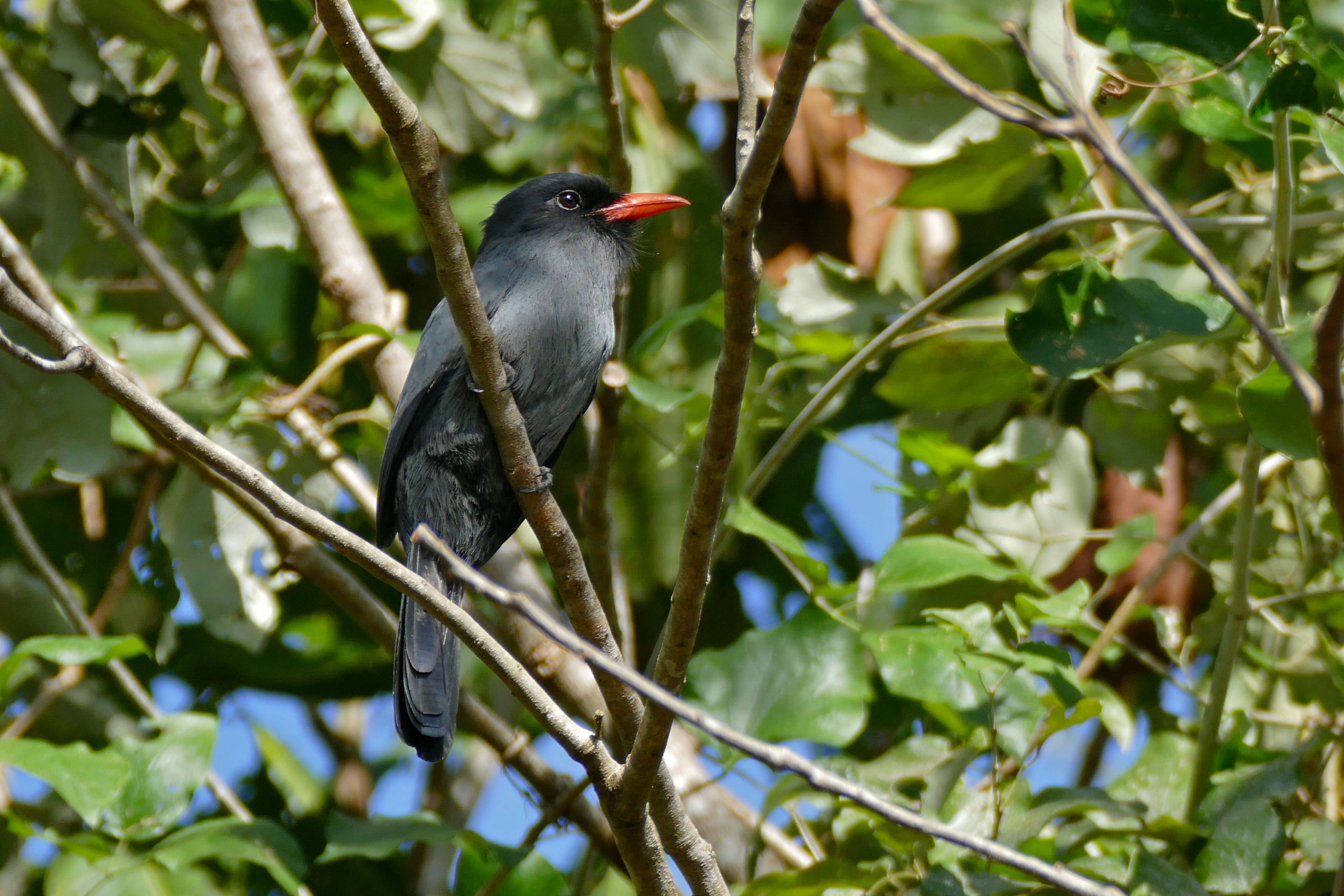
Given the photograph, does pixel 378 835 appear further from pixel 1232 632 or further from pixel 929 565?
pixel 1232 632

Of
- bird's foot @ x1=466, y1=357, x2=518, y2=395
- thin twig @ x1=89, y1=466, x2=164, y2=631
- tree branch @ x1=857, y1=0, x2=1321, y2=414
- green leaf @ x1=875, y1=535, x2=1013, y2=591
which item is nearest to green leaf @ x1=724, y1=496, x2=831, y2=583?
green leaf @ x1=875, y1=535, x2=1013, y2=591

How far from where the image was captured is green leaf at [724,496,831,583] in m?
2.84

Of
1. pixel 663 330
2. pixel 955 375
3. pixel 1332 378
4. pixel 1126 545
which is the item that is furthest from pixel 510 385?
pixel 1332 378

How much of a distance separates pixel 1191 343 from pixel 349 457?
92.7 inches

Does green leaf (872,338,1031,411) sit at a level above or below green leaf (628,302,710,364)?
below

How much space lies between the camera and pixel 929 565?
273cm

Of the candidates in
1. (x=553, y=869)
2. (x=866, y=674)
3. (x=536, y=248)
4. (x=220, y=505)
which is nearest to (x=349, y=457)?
(x=220, y=505)

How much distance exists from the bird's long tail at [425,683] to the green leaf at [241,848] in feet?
1.17

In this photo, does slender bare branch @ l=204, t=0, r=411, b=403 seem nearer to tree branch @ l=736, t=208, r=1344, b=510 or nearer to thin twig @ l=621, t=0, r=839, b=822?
tree branch @ l=736, t=208, r=1344, b=510

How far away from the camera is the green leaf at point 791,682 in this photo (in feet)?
9.18

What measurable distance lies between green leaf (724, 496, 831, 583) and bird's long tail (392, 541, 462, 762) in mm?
684

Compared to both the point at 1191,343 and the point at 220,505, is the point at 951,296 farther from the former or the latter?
the point at 220,505

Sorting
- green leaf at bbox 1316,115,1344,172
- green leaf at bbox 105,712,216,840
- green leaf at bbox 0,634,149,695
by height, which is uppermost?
green leaf at bbox 1316,115,1344,172

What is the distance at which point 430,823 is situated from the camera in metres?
2.93
